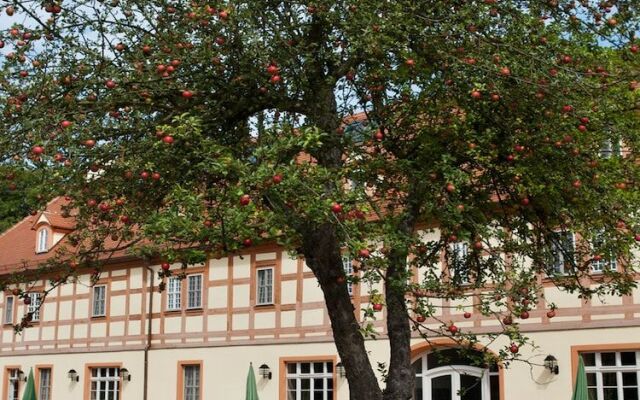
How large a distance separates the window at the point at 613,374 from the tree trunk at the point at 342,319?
340 inches

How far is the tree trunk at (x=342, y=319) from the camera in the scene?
361 inches

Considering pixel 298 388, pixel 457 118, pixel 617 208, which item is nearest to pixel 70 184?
pixel 457 118

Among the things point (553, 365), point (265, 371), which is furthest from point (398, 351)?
point (265, 371)

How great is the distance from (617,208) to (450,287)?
1760 millimetres

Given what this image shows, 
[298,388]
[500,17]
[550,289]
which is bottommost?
[298,388]

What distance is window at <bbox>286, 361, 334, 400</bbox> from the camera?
21188mm

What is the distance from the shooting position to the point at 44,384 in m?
28.3

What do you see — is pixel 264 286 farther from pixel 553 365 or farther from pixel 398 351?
pixel 398 351

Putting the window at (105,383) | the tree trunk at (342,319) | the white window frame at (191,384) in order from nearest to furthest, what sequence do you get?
1. the tree trunk at (342,319)
2. the white window frame at (191,384)
3. the window at (105,383)

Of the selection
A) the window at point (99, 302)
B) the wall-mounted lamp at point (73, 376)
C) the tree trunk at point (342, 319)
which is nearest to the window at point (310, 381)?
the window at point (99, 302)

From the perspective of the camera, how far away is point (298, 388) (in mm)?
21766

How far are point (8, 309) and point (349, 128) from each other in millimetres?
23147

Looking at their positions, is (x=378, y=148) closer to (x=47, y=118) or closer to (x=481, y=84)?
(x=481, y=84)

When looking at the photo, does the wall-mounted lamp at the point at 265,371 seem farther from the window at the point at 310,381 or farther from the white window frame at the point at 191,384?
the white window frame at the point at 191,384
